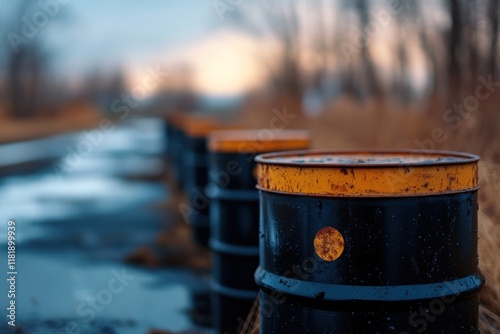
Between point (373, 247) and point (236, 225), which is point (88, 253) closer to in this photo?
point (236, 225)

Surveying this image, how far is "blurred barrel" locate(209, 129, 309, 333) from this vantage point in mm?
5234

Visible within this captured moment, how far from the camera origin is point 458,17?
11961mm

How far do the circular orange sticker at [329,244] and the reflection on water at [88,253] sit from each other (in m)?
3.30

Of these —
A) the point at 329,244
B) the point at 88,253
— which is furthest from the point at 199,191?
the point at 329,244

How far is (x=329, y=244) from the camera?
9.45 ft

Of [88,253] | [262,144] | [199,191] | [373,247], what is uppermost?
[262,144]

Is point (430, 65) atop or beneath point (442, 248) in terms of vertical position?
atop

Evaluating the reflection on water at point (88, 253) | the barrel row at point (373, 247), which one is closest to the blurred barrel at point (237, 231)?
the reflection on water at point (88, 253)

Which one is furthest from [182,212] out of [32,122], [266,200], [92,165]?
[32,122]

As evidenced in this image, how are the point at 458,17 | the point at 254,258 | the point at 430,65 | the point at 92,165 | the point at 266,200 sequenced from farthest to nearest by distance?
the point at 92,165
the point at 430,65
the point at 458,17
the point at 254,258
the point at 266,200

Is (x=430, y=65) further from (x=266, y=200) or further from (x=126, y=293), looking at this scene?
(x=266, y=200)

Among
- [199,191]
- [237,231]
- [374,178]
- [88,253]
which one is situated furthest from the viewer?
[199,191]

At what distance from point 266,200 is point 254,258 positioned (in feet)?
6.87

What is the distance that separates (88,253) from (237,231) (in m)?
4.16
